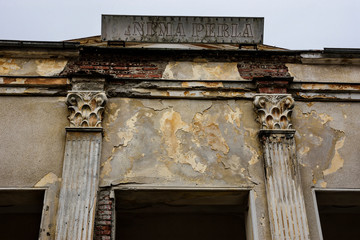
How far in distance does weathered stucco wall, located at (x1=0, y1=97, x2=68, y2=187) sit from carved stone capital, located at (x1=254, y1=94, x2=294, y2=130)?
8.18 ft

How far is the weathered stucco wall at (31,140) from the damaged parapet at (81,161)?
151 millimetres

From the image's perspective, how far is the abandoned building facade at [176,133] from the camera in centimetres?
459

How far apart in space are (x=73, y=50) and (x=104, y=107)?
3.29 feet

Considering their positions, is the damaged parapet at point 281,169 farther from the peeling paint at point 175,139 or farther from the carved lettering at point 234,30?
the carved lettering at point 234,30

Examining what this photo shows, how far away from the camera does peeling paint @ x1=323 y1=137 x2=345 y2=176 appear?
4.88 m

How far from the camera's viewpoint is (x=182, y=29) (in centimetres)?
579

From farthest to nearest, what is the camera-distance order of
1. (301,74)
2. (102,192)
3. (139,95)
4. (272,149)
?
(301,74) < (139,95) < (272,149) < (102,192)

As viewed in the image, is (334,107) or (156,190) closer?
(156,190)

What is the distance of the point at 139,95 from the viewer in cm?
521

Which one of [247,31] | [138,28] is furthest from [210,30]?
[138,28]

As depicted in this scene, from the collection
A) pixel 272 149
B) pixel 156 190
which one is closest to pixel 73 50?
pixel 156 190

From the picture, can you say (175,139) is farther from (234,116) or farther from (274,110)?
(274,110)

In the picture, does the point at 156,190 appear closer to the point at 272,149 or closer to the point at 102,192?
the point at 102,192

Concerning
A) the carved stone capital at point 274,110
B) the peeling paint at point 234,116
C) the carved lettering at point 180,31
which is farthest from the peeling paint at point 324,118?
the carved lettering at point 180,31
